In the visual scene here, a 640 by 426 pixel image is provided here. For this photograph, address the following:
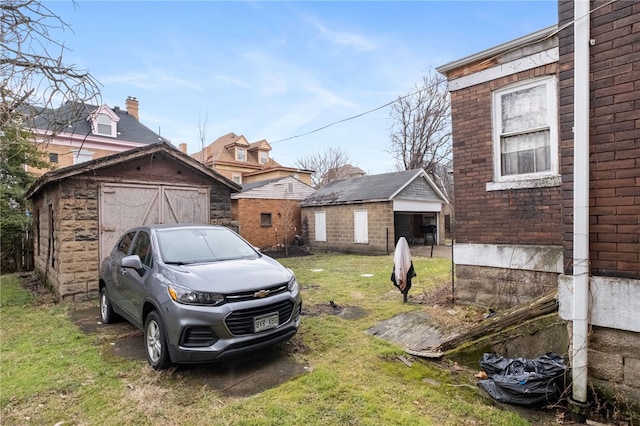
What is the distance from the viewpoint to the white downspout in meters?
3.10

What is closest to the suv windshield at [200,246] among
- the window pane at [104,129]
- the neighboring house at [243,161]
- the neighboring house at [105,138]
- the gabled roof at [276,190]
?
the gabled roof at [276,190]

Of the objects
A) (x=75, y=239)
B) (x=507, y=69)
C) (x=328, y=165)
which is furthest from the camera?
(x=328, y=165)

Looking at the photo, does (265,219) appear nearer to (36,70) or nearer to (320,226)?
(320,226)

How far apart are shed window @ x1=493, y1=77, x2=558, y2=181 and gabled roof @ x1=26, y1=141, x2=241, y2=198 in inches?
272

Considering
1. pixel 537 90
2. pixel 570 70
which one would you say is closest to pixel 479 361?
pixel 570 70

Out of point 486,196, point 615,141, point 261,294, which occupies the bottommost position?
point 261,294

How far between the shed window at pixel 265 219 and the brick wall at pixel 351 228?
2.25m

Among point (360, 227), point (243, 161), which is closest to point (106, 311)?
point (360, 227)

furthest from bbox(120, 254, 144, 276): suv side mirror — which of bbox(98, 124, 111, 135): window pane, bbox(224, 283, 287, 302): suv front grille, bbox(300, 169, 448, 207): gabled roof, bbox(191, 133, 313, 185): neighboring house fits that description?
bbox(191, 133, 313, 185): neighboring house

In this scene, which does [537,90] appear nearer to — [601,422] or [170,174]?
[601,422]

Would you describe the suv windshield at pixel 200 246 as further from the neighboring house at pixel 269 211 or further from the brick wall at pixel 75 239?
Result: the neighboring house at pixel 269 211

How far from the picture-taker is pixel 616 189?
3029 millimetres

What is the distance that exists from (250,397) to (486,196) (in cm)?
487

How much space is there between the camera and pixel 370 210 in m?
17.2
